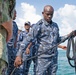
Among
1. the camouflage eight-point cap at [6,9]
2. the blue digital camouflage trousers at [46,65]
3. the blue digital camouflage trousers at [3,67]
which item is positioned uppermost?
the camouflage eight-point cap at [6,9]

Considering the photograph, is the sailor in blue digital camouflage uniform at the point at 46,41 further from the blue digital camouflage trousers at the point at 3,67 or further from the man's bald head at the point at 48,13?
the blue digital camouflage trousers at the point at 3,67

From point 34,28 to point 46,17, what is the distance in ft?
1.26

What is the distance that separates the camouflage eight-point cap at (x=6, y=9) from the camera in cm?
352

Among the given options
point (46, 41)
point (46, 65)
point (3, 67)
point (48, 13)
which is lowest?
point (46, 65)

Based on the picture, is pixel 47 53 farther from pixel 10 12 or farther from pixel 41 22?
pixel 10 12

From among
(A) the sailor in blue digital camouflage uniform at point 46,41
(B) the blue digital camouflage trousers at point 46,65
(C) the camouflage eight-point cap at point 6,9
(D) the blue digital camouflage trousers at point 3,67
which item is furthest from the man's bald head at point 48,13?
(D) the blue digital camouflage trousers at point 3,67

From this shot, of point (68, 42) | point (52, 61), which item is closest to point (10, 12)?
point (68, 42)

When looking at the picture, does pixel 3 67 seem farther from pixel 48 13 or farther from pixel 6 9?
pixel 48 13

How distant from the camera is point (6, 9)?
11.9 feet

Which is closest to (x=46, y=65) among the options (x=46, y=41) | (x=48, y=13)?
A: (x=46, y=41)

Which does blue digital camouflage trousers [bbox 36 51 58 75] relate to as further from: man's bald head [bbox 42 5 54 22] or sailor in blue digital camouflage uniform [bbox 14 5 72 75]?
man's bald head [bbox 42 5 54 22]

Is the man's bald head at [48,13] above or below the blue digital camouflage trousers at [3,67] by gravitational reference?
above

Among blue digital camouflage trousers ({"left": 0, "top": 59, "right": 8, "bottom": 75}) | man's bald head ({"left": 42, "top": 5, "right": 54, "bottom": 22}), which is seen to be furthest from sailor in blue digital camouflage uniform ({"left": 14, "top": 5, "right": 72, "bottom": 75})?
blue digital camouflage trousers ({"left": 0, "top": 59, "right": 8, "bottom": 75})

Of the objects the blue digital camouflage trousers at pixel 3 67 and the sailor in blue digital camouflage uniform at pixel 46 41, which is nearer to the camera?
the blue digital camouflage trousers at pixel 3 67
